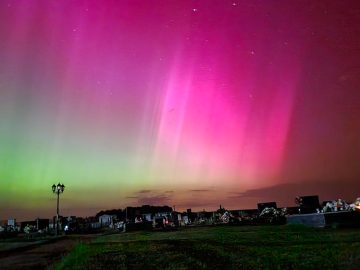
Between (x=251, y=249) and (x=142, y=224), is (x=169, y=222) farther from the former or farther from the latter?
(x=251, y=249)

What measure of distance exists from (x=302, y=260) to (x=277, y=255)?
162cm

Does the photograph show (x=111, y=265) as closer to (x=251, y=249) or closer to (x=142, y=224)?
(x=251, y=249)

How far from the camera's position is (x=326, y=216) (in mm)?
28047

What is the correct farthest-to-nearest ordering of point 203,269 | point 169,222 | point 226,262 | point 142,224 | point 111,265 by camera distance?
point 169,222 → point 142,224 → point 111,265 → point 226,262 → point 203,269

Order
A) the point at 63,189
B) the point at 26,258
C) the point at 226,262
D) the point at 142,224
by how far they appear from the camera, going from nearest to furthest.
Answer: the point at 226,262 < the point at 26,258 < the point at 63,189 < the point at 142,224

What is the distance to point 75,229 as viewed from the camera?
62594mm

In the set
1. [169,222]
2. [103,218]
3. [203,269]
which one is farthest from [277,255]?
[103,218]

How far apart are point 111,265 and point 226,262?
3.99 m

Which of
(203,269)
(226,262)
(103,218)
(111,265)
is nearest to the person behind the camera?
(203,269)

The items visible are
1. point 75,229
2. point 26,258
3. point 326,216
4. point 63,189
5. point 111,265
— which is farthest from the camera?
point 75,229

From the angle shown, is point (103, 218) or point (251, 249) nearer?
point (251, 249)

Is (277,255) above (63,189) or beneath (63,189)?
beneath

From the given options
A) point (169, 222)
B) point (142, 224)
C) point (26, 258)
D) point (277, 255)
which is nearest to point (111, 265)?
point (277, 255)

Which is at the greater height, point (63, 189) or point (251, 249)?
point (63, 189)
